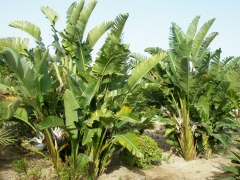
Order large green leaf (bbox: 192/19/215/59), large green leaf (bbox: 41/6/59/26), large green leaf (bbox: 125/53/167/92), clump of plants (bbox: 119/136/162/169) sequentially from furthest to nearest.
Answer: large green leaf (bbox: 192/19/215/59)
clump of plants (bbox: 119/136/162/169)
large green leaf (bbox: 41/6/59/26)
large green leaf (bbox: 125/53/167/92)

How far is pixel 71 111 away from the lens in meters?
6.32

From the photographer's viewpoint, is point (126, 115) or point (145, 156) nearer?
point (126, 115)

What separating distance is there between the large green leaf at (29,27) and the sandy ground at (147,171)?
3.58 meters

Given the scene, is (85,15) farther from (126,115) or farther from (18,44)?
(126,115)

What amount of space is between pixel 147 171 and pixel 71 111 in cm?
315

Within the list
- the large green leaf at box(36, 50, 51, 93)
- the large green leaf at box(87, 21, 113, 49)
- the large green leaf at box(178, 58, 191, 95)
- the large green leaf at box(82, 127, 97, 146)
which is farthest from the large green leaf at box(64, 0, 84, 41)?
the large green leaf at box(178, 58, 191, 95)

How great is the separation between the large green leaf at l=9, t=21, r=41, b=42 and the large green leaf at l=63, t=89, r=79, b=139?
2.24 metres

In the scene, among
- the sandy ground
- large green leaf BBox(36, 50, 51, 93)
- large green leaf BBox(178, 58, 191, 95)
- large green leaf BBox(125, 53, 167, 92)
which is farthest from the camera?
large green leaf BBox(178, 58, 191, 95)

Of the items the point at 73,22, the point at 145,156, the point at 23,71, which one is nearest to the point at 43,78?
the point at 23,71

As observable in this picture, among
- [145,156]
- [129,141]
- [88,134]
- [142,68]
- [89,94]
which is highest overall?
[142,68]

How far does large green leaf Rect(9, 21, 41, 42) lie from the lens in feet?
23.7

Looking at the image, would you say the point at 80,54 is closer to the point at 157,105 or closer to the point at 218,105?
the point at 157,105

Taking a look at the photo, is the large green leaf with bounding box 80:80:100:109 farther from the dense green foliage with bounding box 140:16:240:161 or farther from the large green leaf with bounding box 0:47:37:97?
the dense green foliage with bounding box 140:16:240:161

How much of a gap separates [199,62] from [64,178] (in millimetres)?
5249
